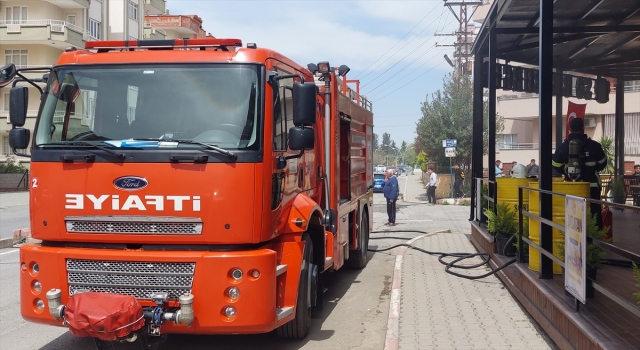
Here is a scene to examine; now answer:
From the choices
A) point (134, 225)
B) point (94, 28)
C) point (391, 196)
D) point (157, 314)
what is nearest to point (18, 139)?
point (134, 225)

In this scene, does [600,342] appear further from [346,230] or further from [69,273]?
[346,230]

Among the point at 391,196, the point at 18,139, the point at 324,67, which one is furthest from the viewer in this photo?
the point at 391,196

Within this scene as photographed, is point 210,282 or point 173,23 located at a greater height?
point 173,23

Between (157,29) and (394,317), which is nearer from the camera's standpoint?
(394,317)

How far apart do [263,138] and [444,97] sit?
3314 centimetres

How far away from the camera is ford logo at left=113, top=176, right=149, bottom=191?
5.46 metres

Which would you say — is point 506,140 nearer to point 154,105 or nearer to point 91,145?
point 154,105

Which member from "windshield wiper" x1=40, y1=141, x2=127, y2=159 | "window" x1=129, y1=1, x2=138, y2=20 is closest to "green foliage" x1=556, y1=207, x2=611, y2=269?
"windshield wiper" x1=40, y1=141, x2=127, y2=159

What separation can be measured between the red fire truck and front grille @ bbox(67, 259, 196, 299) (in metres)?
0.01

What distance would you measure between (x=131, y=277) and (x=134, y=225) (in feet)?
1.44

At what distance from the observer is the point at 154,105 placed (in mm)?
5754

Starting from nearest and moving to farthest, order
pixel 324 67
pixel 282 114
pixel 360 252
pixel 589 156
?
pixel 282 114, pixel 324 67, pixel 589 156, pixel 360 252

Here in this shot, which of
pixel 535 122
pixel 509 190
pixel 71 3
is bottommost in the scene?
pixel 509 190

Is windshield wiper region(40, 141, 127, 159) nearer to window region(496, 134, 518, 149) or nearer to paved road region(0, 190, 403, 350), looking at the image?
paved road region(0, 190, 403, 350)
